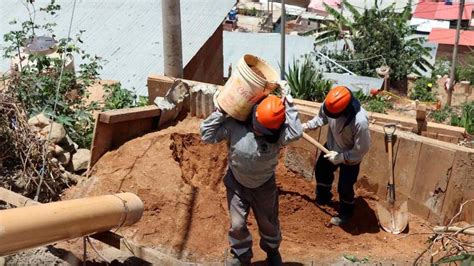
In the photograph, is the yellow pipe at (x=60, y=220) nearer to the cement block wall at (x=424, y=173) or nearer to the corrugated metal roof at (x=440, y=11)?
the cement block wall at (x=424, y=173)

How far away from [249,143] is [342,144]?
1.28m

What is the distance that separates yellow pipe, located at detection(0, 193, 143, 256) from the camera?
3.07 meters

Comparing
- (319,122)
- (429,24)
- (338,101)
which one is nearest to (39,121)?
(319,122)

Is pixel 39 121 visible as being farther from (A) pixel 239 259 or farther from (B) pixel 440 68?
(B) pixel 440 68

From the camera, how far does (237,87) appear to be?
14.0 ft

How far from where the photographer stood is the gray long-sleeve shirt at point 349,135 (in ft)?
16.2

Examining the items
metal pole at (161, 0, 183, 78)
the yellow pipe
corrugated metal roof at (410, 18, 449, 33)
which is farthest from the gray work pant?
corrugated metal roof at (410, 18, 449, 33)

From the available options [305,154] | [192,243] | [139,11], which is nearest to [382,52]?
[139,11]

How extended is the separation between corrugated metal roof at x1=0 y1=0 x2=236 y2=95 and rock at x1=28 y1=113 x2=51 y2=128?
289 cm

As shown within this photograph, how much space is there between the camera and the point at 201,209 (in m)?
5.38

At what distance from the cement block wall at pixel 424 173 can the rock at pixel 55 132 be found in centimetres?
246

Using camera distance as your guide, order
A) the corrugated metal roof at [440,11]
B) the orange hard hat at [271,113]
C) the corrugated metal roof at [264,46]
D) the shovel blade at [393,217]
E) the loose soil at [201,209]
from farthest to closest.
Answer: the corrugated metal roof at [440,11] → the corrugated metal roof at [264,46] → the shovel blade at [393,217] → the loose soil at [201,209] → the orange hard hat at [271,113]

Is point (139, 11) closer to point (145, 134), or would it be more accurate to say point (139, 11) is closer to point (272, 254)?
point (145, 134)

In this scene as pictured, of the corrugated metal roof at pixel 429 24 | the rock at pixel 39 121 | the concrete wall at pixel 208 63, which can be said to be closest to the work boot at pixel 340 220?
the rock at pixel 39 121
